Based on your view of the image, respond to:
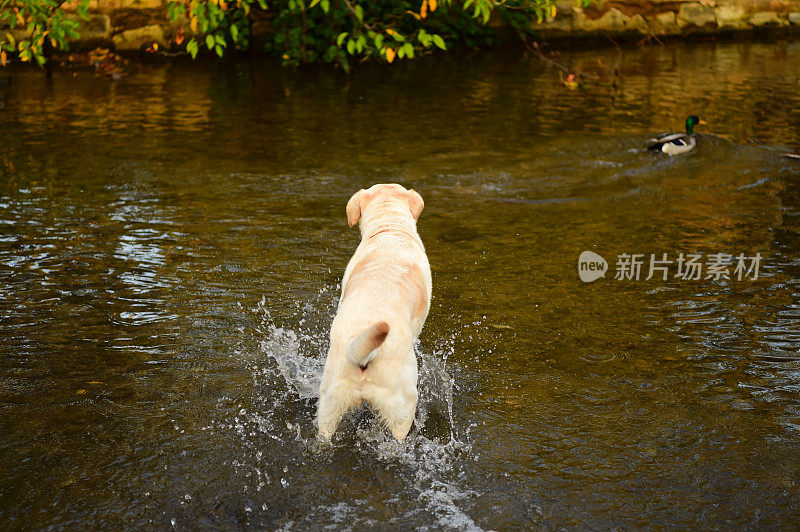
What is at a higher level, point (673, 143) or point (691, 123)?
point (691, 123)

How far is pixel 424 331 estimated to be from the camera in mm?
5863

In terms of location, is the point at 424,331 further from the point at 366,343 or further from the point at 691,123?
the point at 691,123

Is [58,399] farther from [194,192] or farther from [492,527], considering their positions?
[194,192]

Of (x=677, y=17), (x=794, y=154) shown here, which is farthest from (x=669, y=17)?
(x=794, y=154)

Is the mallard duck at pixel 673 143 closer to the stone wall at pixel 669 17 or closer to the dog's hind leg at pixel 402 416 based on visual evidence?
the dog's hind leg at pixel 402 416

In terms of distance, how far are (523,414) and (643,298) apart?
2.11 metres

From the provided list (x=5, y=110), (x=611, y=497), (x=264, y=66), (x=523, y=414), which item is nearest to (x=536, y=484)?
(x=611, y=497)

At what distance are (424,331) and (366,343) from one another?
7.03ft

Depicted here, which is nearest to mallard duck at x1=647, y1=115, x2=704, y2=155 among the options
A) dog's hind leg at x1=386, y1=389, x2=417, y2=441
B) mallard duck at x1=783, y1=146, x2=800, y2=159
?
mallard duck at x1=783, y1=146, x2=800, y2=159

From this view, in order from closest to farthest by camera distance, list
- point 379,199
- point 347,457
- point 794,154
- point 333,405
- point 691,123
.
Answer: point 333,405
point 347,457
point 379,199
point 794,154
point 691,123

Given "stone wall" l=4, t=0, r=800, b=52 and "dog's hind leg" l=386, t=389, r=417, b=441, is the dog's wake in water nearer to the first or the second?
"dog's hind leg" l=386, t=389, r=417, b=441

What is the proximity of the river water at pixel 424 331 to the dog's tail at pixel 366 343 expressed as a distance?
0.75m

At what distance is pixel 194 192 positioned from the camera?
29.8ft

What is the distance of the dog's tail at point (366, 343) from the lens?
12.2 ft
